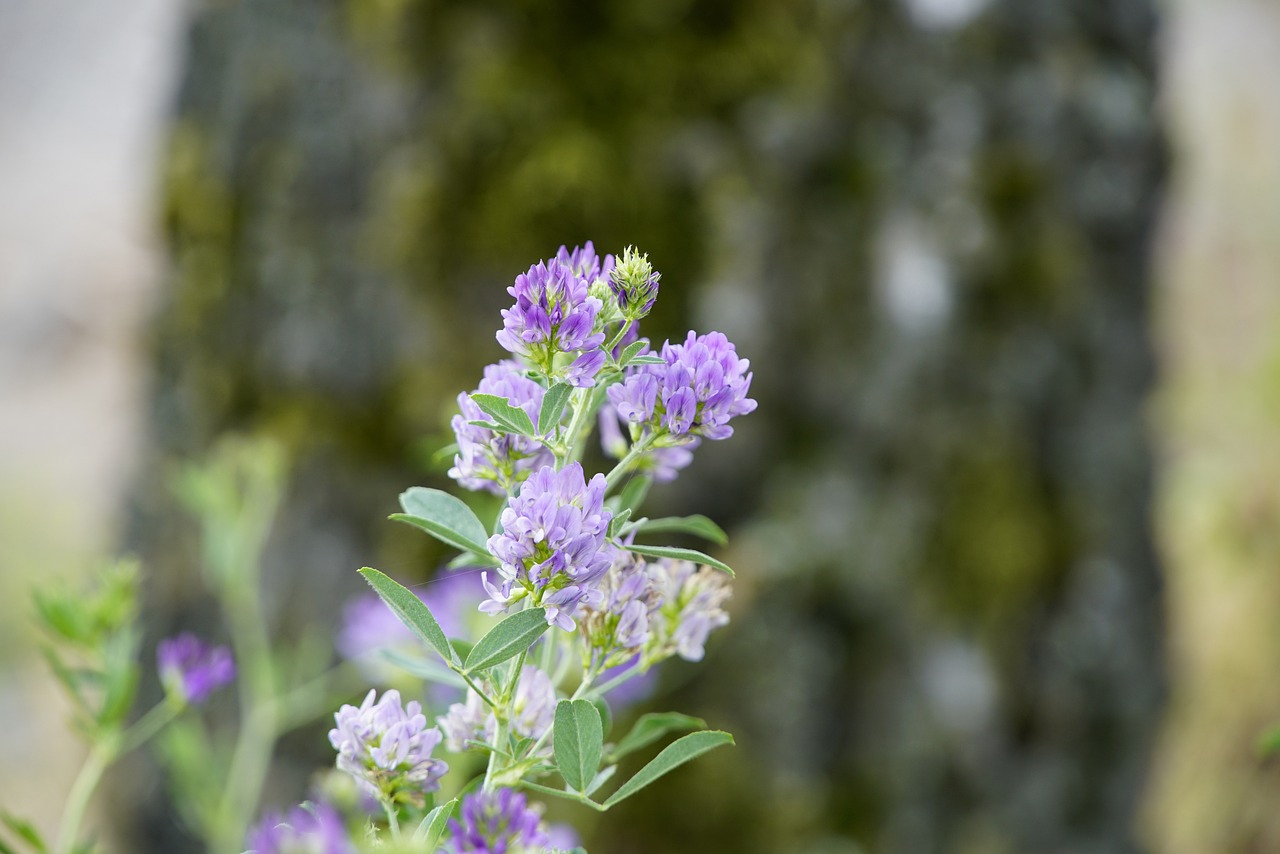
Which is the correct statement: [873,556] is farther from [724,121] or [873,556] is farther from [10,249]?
[10,249]

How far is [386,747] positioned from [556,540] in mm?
66

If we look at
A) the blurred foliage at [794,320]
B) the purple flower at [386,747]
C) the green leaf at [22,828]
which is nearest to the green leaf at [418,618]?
the purple flower at [386,747]

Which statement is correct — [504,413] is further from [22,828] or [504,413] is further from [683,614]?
[22,828]

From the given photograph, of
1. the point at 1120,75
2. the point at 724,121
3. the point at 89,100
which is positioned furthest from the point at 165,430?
the point at 89,100

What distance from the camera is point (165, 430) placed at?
1.25 metres

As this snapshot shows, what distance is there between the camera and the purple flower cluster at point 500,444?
0.27 m

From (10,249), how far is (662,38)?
13.6 ft

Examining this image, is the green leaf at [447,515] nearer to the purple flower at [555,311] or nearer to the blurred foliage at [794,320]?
the purple flower at [555,311]

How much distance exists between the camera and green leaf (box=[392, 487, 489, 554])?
0.87ft

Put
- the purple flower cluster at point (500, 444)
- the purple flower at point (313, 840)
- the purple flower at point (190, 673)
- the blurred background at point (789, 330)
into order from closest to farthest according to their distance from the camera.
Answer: the purple flower at point (313, 840) < the purple flower cluster at point (500, 444) < the purple flower at point (190, 673) < the blurred background at point (789, 330)

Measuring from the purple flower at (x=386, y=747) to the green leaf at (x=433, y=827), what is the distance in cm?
2

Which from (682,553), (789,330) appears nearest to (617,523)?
(682,553)

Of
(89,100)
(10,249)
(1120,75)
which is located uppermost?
(89,100)

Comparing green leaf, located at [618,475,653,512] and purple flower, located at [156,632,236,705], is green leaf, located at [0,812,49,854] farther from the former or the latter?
green leaf, located at [618,475,653,512]
